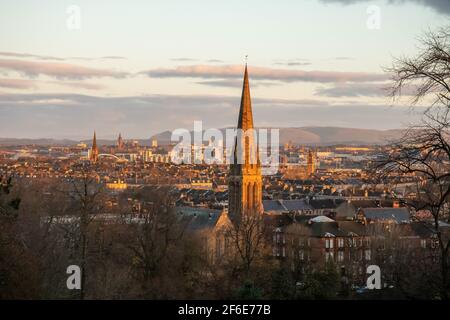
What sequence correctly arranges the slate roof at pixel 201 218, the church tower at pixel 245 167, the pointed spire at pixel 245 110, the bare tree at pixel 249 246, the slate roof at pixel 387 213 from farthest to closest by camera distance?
the church tower at pixel 245 167, the pointed spire at pixel 245 110, the slate roof at pixel 387 213, the slate roof at pixel 201 218, the bare tree at pixel 249 246

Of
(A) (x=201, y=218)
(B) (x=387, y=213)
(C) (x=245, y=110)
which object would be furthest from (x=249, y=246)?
(B) (x=387, y=213)

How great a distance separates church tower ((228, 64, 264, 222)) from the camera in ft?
214

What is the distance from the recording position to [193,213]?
57875 millimetres

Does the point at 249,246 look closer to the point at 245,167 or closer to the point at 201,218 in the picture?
the point at 201,218

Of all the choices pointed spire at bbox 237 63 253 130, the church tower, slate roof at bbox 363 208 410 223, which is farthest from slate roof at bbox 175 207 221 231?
slate roof at bbox 363 208 410 223

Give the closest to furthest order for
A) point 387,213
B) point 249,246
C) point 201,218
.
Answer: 1. point 249,246
2. point 201,218
3. point 387,213

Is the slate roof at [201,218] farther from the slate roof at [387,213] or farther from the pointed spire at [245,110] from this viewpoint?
the slate roof at [387,213]

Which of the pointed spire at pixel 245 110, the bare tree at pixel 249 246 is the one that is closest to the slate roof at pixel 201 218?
the bare tree at pixel 249 246

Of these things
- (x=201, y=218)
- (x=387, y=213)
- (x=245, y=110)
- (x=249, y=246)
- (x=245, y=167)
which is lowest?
(x=387, y=213)

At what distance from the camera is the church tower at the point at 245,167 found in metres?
65.3

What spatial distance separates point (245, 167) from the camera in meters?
66.2

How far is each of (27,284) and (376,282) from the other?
58.5 feet
